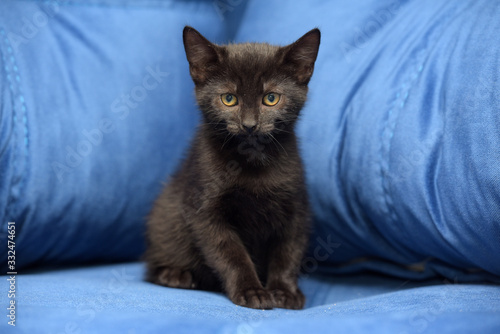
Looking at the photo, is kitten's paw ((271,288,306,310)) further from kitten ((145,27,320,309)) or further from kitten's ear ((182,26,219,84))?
kitten's ear ((182,26,219,84))

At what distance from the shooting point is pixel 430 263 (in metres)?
1.41

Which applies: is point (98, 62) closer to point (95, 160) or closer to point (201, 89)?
point (95, 160)

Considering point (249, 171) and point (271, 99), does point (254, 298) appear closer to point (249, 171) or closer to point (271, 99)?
point (249, 171)

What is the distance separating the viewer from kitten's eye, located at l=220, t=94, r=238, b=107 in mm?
1344

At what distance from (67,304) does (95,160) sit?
67 cm

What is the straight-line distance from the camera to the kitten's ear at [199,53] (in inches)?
54.1

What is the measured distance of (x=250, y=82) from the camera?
4.38 ft

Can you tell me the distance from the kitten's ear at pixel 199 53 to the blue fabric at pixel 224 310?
570 millimetres

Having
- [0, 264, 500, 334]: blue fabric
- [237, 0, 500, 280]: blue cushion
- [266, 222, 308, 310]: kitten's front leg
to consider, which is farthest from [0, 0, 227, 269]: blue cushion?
[266, 222, 308, 310]: kitten's front leg

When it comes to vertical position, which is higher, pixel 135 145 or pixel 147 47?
pixel 147 47

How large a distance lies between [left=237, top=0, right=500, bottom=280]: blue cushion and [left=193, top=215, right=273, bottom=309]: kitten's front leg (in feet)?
1.11

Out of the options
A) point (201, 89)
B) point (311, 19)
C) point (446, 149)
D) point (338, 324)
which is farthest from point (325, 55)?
point (338, 324)

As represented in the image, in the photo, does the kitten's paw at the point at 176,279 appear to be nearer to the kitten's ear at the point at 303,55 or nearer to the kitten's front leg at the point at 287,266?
the kitten's front leg at the point at 287,266

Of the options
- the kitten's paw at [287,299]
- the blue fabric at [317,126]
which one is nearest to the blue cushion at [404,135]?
the blue fabric at [317,126]
